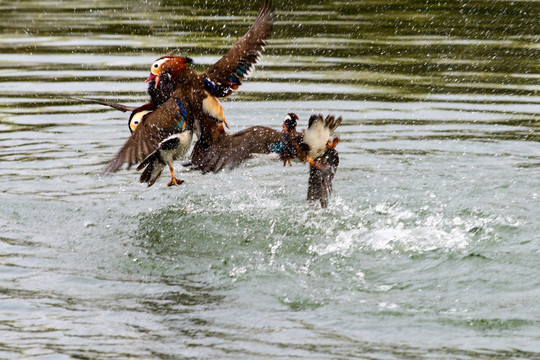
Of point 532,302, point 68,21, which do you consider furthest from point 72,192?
point 68,21

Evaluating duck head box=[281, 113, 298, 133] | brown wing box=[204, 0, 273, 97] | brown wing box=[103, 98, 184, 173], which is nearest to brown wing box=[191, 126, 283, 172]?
duck head box=[281, 113, 298, 133]

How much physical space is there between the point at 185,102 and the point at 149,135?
0.40 m

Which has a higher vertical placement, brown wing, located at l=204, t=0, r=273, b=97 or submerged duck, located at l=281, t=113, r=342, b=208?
brown wing, located at l=204, t=0, r=273, b=97

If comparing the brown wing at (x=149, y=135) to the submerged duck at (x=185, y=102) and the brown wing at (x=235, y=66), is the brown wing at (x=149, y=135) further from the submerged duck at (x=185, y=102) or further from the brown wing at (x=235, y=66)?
the brown wing at (x=235, y=66)

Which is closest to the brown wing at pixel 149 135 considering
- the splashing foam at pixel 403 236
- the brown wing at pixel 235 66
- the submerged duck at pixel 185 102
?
the submerged duck at pixel 185 102

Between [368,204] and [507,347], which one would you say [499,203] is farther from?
[507,347]

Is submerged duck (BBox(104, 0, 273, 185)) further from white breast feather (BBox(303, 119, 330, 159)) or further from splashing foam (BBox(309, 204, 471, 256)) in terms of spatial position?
splashing foam (BBox(309, 204, 471, 256))

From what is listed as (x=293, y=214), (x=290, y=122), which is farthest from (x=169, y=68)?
(x=293, y=214)

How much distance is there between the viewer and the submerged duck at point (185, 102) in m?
6.68

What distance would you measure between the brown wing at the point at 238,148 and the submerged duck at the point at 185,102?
0.57 feet

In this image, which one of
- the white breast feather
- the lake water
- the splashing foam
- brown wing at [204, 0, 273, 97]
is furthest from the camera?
brown wing at [204, 0, 273, 97]

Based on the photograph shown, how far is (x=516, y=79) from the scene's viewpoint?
37.0ft

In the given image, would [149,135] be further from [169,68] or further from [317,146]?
[317,146]

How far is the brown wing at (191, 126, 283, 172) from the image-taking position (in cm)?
649
